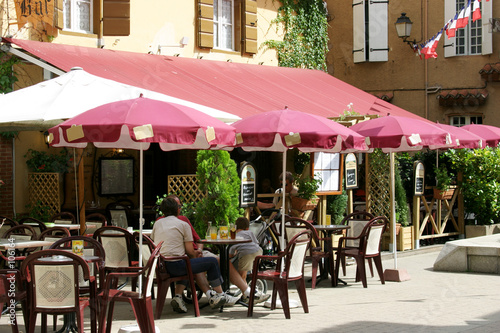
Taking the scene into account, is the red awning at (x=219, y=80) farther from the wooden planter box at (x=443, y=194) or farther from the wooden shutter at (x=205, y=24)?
the wooden planter box at (x=443, y=194)

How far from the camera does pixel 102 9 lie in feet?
46.9

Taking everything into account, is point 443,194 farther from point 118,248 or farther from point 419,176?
point 118,248

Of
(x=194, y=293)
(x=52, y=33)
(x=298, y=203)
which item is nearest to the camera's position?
(x=194, y=293)

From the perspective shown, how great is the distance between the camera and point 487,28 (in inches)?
840

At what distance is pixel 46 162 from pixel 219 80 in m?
3.81

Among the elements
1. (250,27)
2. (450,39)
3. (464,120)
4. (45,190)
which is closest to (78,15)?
(45,190)

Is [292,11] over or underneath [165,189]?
over

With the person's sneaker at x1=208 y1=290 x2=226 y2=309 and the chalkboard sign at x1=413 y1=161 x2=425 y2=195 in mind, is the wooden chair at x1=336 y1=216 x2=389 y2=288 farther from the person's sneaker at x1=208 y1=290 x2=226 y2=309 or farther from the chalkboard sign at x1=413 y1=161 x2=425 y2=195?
the chalkboard sign at x1=413 y1=161 x2=425 y2=195

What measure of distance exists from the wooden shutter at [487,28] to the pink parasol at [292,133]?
1388 centimetres

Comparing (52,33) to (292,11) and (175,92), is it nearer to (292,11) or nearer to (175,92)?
(175,92)

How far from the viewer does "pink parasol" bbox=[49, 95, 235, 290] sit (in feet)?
22.9

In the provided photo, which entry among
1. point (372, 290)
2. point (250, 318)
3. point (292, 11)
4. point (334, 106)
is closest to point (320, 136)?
point (250, 318)

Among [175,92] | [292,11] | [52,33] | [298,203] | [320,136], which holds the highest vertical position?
[292,11]

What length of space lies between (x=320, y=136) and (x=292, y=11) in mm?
10903
